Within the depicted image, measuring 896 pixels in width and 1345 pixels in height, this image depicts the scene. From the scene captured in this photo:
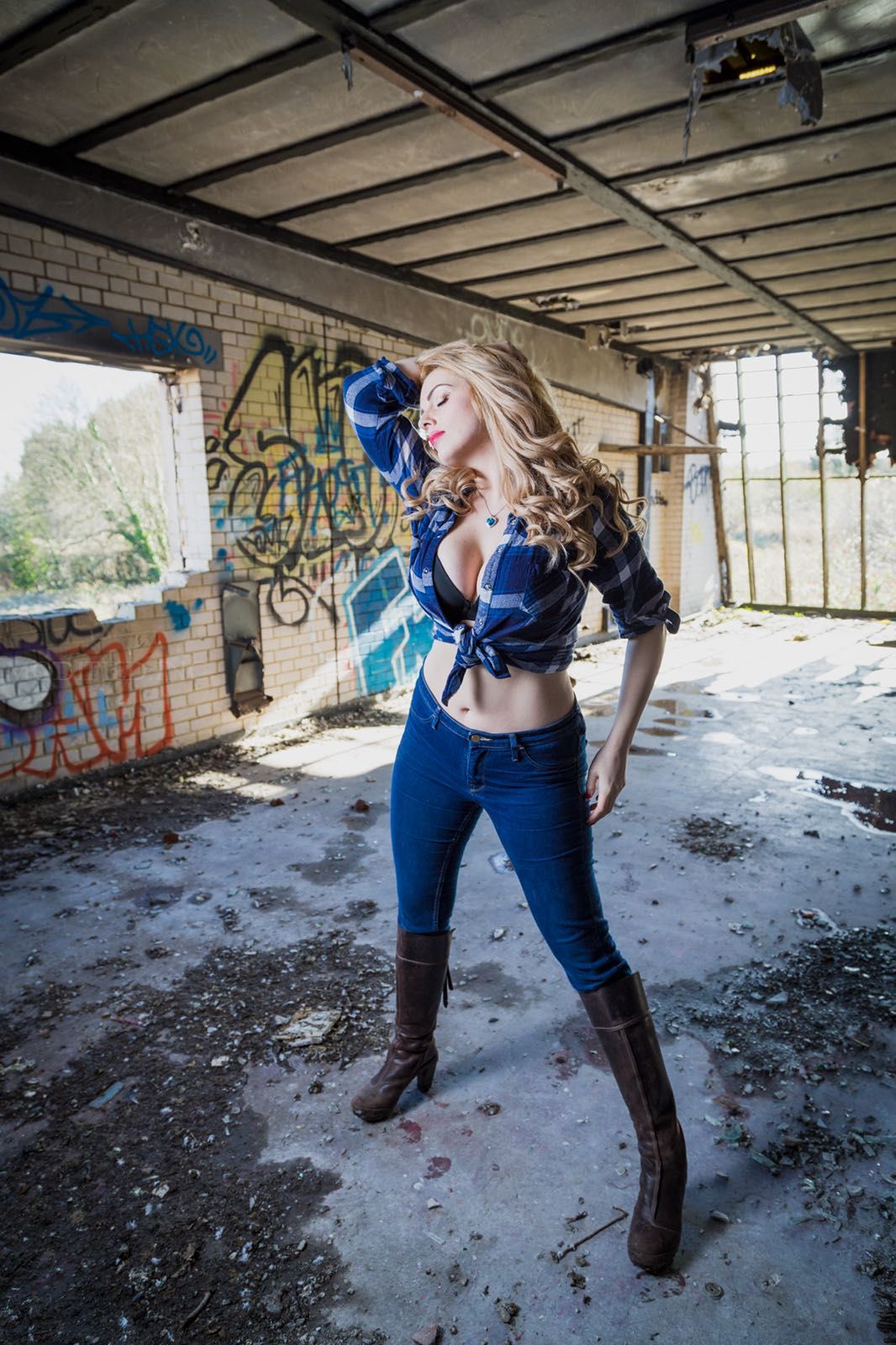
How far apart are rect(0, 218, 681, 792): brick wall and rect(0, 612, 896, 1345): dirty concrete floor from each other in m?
0.79

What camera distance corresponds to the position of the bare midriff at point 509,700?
1810 millimetres

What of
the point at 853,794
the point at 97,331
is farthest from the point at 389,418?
the point at 853,794

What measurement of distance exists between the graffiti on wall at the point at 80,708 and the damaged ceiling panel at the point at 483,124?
252cm

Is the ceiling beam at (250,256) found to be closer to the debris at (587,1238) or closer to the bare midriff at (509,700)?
the bare midriff at (509,700)

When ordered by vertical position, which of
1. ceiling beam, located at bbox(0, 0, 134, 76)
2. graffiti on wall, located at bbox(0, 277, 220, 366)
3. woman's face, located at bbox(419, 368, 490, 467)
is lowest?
woman's face, located at bbox(419, 368, 490, 467)

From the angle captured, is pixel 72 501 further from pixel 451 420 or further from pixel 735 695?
pixel 451 420

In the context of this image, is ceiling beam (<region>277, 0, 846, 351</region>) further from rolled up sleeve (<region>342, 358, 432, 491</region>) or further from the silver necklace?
the silver necklace

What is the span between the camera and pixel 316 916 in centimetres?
344

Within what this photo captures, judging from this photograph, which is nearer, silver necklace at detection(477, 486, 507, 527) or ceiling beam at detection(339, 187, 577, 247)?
silver necklace at detection(477, 486, 507, 527)

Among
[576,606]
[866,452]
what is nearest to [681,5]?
[576,606]

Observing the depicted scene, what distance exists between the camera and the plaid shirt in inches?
68.0

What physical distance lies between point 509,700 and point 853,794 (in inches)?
152

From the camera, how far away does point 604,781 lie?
1854 mm

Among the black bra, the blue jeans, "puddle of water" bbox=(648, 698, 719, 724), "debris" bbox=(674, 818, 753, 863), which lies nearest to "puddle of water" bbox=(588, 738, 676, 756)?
"puddle of water" bbox=(648, 698, 719, 724)
